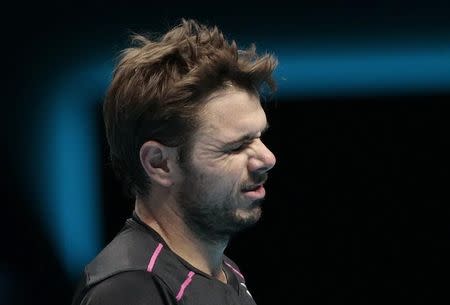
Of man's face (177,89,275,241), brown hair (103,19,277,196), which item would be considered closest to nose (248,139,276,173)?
man's face (177,89,275,241)

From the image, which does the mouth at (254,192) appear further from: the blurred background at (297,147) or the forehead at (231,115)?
the blurred background at (297,147)

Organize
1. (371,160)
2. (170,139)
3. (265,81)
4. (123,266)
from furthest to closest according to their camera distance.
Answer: (371,160) → (265,81) → (170,139) → (123,266)

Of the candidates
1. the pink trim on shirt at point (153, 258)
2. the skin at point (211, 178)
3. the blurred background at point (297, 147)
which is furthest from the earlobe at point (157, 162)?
the blurred background at point (297, 147)

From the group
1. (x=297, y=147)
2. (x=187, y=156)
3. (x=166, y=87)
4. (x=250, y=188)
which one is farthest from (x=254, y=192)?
(x=297, y=147)

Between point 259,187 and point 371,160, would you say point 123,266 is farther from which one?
point 371,160

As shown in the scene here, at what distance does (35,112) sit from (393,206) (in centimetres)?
130

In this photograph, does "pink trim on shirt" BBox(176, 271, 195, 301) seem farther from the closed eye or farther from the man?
the closed eye

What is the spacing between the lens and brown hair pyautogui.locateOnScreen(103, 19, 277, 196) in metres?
1.40

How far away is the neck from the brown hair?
4 cm

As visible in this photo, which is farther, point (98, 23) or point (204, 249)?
point (98, 23)

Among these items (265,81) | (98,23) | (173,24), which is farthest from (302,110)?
(265,81)

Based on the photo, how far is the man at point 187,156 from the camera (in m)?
1.40

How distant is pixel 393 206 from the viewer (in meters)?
2.69

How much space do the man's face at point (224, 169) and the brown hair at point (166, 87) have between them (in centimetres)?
3
